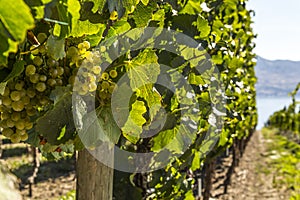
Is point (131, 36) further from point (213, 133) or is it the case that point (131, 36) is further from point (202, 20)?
point (213, 133)

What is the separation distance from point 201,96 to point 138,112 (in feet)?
3.63

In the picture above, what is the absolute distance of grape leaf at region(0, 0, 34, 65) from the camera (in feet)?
1.64

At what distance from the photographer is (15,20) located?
1.67ft

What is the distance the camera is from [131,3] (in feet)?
3.59

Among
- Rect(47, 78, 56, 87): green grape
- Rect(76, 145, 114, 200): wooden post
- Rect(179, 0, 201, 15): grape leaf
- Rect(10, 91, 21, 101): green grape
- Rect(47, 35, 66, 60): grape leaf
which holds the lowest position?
Rect(76, 145, 114, 200): wooden post

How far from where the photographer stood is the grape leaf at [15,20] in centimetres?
50

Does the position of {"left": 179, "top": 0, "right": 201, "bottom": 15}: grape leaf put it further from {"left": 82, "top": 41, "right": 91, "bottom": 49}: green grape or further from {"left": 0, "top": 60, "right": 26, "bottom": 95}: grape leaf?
{"left": 0, "top": 60, "right": 26, "bottom": 95}: grape leaf

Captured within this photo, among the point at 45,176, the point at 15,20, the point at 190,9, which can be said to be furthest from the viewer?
the point at 45,176

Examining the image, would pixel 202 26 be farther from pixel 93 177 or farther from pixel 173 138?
pixel 93 177

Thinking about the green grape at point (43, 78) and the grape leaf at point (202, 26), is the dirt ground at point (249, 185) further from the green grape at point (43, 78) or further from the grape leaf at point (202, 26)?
the green grape at point (43, 78)

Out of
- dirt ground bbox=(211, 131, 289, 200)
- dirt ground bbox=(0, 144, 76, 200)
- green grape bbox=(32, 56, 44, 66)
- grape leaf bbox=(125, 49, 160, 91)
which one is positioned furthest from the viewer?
dirt ground bbox=(211, 131, 289, 200)

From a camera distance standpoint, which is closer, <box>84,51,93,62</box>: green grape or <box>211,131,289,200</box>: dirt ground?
<box>84,51,93,62</box>: green grape

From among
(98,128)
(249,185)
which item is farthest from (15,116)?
(249,185)

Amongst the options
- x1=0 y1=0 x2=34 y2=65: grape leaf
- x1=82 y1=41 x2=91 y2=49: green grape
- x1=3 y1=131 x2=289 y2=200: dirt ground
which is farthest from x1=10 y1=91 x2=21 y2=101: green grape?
x1=3 y1=131 x2=289 y2=200: dirt ground
